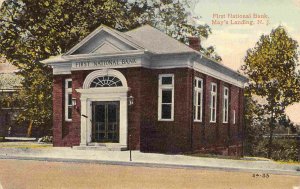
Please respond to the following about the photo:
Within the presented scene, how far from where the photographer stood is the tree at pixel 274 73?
1213 cm

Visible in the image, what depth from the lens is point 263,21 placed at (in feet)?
35.1

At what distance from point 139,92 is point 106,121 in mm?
1541

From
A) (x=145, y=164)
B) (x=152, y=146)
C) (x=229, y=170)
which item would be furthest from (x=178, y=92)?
(x=229, y=170)

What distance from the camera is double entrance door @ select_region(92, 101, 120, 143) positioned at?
16.5 meters

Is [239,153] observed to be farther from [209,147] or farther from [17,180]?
[17,180]

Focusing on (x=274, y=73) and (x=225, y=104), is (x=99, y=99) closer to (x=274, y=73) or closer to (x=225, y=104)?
(x=225, y=104)

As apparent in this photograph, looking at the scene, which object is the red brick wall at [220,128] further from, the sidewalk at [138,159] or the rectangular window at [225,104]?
the sidewalk at [138,159]

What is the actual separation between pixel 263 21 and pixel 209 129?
7.50 m

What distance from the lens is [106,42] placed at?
1595 cm

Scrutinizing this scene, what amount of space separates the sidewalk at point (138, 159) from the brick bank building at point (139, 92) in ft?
2.94
